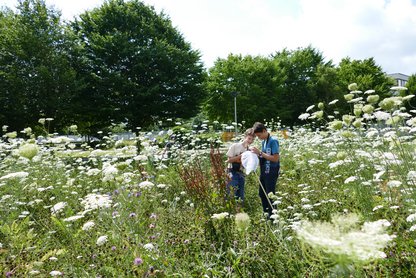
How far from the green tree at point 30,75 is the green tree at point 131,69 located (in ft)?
4.01

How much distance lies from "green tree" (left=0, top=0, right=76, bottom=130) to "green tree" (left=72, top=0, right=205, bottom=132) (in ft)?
4.01

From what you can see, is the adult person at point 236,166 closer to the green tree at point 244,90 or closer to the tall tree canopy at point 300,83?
the green tree at point 244,90

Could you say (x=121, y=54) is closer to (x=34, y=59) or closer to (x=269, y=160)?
(x=34, y=59)

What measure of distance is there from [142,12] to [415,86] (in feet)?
124

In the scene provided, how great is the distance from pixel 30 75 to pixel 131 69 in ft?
19.3

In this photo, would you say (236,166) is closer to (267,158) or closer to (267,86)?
(267,158)

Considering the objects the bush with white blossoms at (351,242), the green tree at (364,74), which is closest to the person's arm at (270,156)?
the bush with white blossoms at (351,242)

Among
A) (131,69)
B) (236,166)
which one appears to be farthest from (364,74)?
(236,166)

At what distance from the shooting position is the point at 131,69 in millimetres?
19906

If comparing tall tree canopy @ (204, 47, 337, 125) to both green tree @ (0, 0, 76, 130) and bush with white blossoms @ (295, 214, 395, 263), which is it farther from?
bush with white blossoms @ (295, 214, 395, 263)

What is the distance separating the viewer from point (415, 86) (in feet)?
137

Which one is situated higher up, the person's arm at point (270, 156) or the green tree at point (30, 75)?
the green tree at point (30, 75)

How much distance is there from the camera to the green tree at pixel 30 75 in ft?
59.6

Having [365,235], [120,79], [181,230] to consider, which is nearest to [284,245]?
[181,230]
